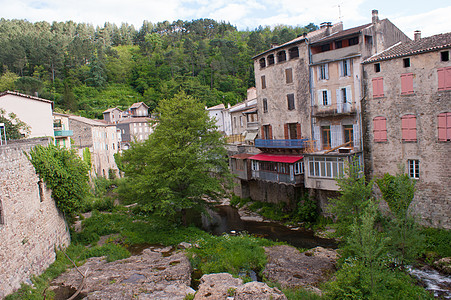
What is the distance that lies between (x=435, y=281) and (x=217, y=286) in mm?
12028

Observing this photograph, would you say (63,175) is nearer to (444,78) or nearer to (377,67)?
(377,67)

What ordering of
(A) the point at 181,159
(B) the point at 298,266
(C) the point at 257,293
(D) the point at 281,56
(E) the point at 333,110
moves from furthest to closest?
(D) the point at 281,56 < (E) the point at 333,110 < (A) the point at 181,159 < (B) the point at 298,266 < (C) the point at 257,293

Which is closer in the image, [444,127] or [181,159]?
[444,127]

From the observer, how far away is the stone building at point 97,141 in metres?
46.0

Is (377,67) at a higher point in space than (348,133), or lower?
higher

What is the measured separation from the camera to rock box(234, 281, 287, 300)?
44.3ft

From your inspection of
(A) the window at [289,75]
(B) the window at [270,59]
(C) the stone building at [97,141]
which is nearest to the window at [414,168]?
(A) the window at [289,75]

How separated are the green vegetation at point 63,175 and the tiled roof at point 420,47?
72.9 feet

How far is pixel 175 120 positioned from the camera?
24531mm

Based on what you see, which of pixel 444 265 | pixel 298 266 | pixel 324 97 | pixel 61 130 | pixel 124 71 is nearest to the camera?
pixel 444 265

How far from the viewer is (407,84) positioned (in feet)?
77.1

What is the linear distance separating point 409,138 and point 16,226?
24613 millimetres

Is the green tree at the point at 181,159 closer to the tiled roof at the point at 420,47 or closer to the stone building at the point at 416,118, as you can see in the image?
the stone building at the point at 416,118

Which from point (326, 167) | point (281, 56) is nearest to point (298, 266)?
point (326, 167)
